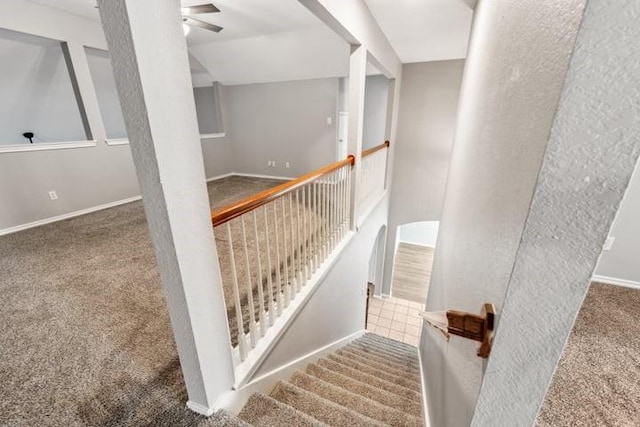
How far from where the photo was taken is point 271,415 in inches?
50.4

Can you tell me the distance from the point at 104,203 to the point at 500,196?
4683 millimetres

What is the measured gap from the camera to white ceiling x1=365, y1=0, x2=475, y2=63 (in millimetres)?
2316

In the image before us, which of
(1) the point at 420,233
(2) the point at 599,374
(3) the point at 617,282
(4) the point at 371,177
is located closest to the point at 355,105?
(4) the point at 371,177

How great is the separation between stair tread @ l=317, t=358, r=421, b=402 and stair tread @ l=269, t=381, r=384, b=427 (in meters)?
0.79

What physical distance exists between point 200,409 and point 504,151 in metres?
1.56

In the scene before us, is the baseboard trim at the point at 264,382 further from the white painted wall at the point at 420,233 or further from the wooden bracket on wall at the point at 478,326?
the white painted wall at the point at 420,233

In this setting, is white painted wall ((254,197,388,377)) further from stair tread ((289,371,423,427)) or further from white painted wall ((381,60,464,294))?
white painted wall ((381,60,464,294))

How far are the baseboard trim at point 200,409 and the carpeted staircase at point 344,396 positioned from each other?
29mm

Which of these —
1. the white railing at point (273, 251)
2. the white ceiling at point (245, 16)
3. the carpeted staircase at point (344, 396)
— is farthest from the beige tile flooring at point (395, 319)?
the white ceiling at point (245, 16)

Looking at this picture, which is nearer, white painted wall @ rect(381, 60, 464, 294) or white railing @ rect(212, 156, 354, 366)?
white railing @ rect(212, 156, 354, 366)

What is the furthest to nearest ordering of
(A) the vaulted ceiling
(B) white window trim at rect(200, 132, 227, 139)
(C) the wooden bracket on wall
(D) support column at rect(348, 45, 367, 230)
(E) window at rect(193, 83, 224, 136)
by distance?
(E) window at rect(193, 83, 224, 136)
(B) white window trim at rect(200, 132, 227, 139)
(A) the vaulted ceiling
(D) support column at rect(348, 45, 367, 230)
(C) the wooden bracket on wall

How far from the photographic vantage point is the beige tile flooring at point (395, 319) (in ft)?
15.6

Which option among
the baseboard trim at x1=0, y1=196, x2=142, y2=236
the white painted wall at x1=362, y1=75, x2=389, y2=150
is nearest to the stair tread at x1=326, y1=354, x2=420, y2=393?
the baseboard trim at x1=0, y1=196, x2=142, y2=236

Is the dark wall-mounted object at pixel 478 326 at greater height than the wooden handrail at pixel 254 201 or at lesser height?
lesser
